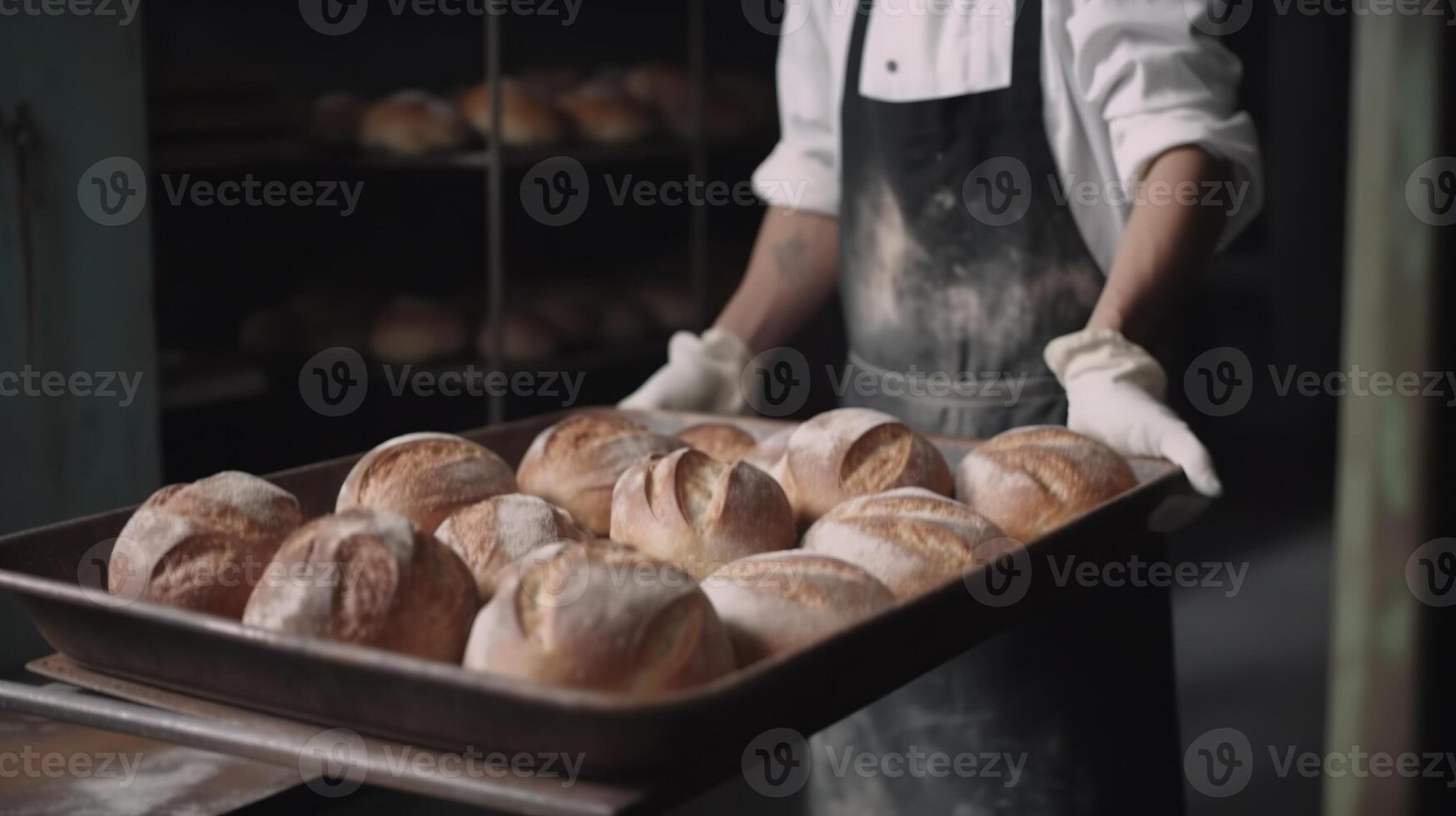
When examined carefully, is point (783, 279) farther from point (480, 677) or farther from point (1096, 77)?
point (480, 677)

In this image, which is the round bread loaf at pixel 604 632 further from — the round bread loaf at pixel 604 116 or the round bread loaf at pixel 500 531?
the round bread loaf at pixel 604 116

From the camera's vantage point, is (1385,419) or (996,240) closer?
(1385,419)

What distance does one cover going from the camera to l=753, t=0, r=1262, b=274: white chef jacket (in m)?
1.84

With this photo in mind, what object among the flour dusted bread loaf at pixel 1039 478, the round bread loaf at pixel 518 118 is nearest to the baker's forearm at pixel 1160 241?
the flour dusted bread loaf at pixel 1039 478

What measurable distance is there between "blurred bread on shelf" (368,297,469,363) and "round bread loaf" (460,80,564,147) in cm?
44

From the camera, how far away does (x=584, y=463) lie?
1.42 m

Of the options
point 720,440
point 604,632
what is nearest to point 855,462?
point 720,440

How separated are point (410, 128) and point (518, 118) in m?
0.28

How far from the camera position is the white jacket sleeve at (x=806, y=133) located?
7.25 ft

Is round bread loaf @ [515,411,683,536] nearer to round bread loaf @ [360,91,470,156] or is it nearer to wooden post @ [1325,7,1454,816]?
wooden post @ [1325,7,1454,816]

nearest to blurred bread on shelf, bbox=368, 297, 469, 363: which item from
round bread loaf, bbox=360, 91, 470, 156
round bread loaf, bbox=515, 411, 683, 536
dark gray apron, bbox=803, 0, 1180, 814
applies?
round bread loaf, bbox=360, 91, 470, 156

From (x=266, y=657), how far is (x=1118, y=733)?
1.17 m

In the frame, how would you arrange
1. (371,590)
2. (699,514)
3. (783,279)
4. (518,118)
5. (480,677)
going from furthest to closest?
(518,118)
(783,279)
(699,514)
(371,590)
(480,677)

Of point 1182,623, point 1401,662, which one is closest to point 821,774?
point 1401,662
